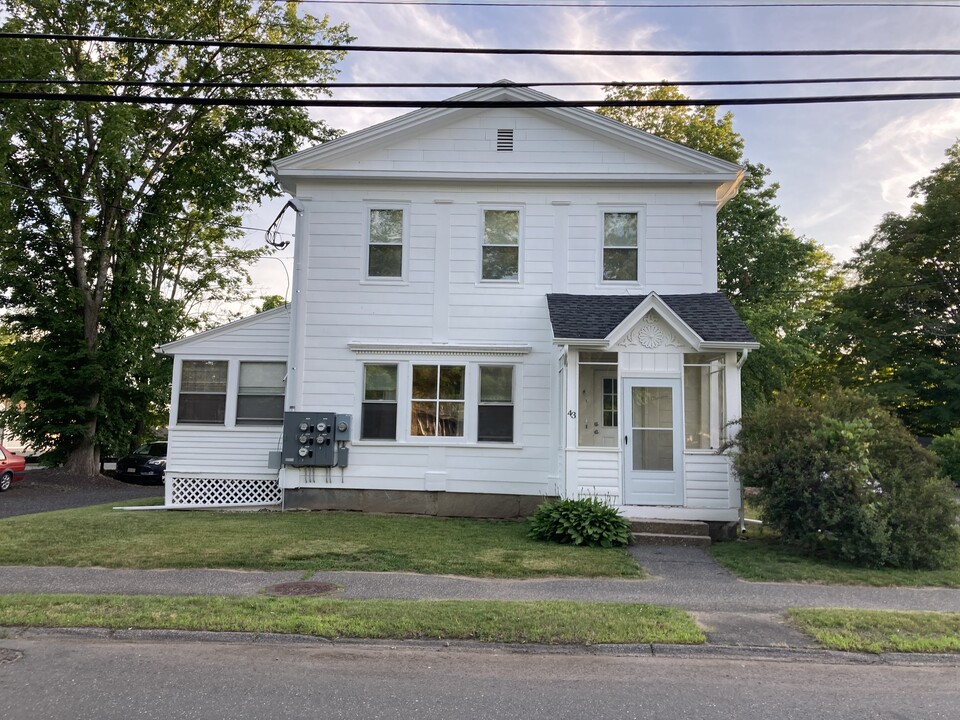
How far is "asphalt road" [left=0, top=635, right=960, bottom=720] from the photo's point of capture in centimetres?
441

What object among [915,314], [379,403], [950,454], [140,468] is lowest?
[140,468]

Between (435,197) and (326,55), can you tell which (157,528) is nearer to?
(435,197)

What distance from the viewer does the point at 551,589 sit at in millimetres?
7520

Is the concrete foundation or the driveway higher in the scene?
the concrete foundation

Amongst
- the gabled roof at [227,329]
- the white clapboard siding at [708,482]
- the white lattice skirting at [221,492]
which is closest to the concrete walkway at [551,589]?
the white clapboard siding at [708,482]

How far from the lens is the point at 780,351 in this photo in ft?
65.2

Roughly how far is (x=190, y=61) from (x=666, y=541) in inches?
826

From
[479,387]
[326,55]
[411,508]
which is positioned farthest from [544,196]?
[326,55]

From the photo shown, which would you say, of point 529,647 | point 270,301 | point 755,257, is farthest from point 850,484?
point 270,301

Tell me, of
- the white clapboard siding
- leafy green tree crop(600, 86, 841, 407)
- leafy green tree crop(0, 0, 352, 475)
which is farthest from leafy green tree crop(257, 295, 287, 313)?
the white clapboard siding

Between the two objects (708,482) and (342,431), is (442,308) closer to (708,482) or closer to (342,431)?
(342,431)

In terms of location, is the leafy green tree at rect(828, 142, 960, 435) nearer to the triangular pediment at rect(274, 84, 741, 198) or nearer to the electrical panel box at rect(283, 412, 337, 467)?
the triangular pediment at rect(274, 84, 741, 198)

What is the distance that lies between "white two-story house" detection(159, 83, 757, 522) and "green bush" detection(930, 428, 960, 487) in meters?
9.57

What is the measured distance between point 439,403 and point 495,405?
1093mm
